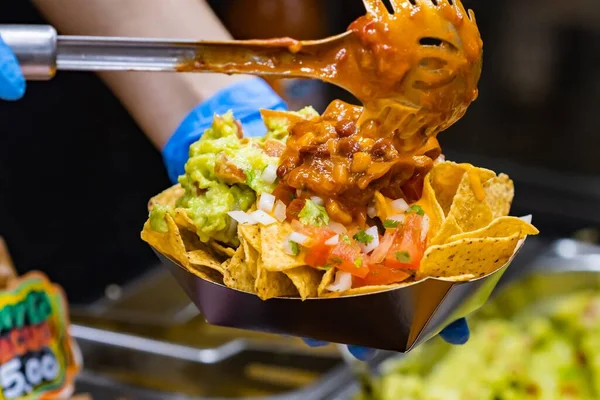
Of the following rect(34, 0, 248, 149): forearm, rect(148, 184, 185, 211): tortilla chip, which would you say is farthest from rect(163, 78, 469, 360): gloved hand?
rect(148, 184, 185, 211): tortilla chip

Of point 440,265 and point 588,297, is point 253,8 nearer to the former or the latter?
point 588,297

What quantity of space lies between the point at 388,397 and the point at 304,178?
114cm

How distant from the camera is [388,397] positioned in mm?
2105

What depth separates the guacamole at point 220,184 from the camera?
1.23 m

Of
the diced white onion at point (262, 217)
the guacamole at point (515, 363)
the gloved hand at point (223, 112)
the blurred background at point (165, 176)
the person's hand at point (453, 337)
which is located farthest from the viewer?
the blurred background at point (165, 176)

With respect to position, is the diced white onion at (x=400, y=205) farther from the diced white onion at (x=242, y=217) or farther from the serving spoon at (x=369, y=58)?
the diced white onion at (x=242, y=217)

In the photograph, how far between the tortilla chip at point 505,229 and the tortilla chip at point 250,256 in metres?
0.30

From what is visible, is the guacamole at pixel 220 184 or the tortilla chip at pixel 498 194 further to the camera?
the tortilla chip at pixel 498 194

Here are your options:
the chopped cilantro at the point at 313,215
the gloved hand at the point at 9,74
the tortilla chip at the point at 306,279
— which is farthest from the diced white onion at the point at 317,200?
the gloved hand at the point at 9,74

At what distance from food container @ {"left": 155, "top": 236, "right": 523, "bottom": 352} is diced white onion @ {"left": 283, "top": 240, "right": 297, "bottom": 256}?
0.07m

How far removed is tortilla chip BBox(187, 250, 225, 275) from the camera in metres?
1.19

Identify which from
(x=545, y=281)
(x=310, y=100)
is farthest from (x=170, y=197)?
(x=310, y=100)

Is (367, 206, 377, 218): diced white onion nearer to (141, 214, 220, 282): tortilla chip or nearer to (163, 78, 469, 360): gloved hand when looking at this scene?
(141, 214, 220, 282): tortilla chip

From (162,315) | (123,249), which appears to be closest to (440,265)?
(162,315)
